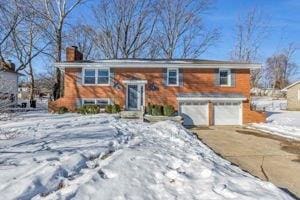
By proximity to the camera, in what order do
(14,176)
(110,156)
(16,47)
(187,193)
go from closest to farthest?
(187,193), (14,176), (110,156), (16,47)

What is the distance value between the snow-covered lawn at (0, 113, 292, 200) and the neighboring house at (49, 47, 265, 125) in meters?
15.5

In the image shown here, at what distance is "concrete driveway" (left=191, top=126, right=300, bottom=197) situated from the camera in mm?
9453

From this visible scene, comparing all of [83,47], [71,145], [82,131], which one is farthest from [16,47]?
[71,145]

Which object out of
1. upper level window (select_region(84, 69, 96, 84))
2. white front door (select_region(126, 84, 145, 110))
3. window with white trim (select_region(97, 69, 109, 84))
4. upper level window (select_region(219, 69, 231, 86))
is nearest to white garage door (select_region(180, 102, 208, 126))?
upper level window (select_region(219, 69, 231, 86))

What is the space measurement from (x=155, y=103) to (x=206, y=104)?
3640 millimetres

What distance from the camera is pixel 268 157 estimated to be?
→ 12.7 metres

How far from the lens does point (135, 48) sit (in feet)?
157

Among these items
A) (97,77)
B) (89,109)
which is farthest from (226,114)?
(89,109)

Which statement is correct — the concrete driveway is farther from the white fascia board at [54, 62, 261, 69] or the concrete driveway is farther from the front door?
the front door

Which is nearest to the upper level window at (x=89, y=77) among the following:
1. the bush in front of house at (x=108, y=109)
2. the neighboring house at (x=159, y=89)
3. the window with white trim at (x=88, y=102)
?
the neighboring house at (x=159, y=89)

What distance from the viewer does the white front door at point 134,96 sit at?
94.7ft

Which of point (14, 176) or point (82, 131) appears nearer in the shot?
point (14, 176)

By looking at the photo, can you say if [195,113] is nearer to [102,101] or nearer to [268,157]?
[102,101]

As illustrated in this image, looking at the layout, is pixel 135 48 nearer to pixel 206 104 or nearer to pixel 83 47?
pixel 83 47
